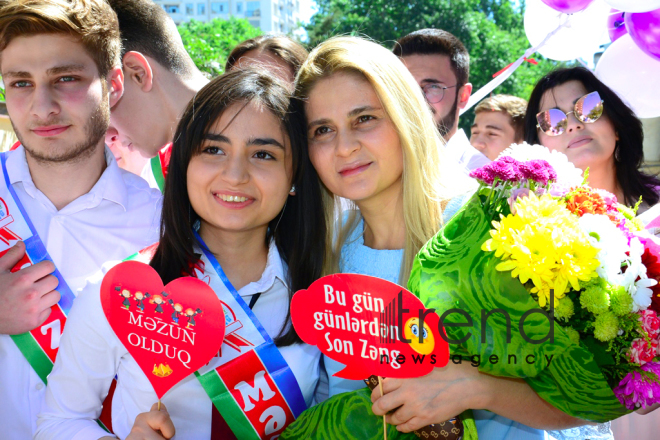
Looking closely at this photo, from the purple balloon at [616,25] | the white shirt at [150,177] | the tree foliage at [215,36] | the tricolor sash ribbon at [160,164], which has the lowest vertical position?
the white shirt at [150,177]

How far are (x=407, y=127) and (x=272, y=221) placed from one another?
608mm

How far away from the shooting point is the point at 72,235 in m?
2.13

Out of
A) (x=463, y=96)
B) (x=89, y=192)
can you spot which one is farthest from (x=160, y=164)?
(x=463, y=96)

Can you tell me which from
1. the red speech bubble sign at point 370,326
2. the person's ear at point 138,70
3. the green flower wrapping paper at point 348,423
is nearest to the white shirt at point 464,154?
the person's ear at point 138,70

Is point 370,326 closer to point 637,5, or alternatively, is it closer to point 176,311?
point 176,311

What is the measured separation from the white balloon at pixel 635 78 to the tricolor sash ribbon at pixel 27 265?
289 cm

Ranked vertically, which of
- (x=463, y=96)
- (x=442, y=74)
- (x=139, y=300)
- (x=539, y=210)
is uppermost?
(x=442, y=74)

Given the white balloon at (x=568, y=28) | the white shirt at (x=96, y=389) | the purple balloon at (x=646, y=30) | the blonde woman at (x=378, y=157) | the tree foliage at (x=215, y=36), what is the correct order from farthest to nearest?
the tree foliage at (x=215, y=36)
the white balloon at (x=568, y=28)
the purple balloon at (x=646, y=30)
the blonde woman at (x=378, y=157)
the white shirt at (x=96, y=389)

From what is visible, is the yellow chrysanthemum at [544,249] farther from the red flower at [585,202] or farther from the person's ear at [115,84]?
the person's ear at [115,84]

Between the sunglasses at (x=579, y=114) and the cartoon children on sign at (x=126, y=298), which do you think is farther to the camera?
the sunglasses at (x=579, y=114)

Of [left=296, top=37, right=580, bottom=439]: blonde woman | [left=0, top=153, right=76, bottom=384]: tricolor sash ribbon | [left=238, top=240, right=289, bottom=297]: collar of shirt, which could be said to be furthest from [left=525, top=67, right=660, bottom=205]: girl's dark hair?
[left=0, top=153, right=76, bottom=384]: tricolor sash ribbon

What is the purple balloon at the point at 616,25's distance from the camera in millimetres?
3410

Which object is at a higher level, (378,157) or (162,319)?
(378,157)

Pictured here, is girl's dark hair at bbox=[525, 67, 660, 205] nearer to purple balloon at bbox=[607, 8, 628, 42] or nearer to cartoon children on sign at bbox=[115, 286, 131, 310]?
purple balloon at bbox=[607, 8, 628, 42]
